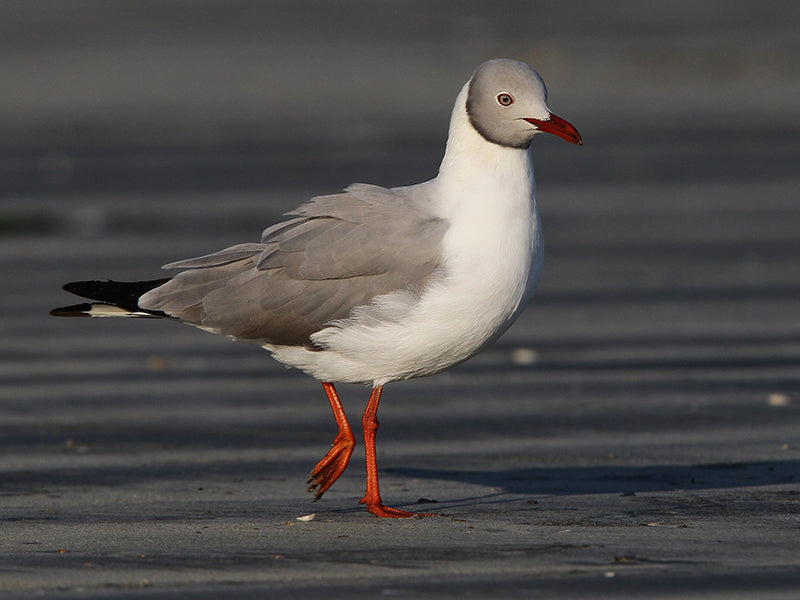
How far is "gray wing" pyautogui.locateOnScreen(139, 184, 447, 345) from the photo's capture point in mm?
7172

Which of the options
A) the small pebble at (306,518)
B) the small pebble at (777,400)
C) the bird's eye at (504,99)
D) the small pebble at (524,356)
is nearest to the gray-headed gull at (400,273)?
the bird's eye at (504,99)

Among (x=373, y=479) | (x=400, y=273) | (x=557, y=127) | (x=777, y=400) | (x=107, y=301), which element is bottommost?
(x=373, y=479)

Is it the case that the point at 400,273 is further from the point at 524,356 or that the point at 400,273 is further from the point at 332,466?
the point at 524,356

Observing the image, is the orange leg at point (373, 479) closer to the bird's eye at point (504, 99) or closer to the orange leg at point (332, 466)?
the orange leg at point (332, 466)

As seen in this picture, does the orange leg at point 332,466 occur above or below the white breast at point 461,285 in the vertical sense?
below

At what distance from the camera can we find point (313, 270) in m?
7.33

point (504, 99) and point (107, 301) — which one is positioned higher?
point (504, 99)

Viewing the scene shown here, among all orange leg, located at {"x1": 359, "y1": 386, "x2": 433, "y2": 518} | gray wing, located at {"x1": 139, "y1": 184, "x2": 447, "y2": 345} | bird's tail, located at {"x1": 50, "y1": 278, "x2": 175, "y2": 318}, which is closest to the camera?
orange leg, located at {"x1": 359, "y1": 386, "x2": 433, "y2": 518}

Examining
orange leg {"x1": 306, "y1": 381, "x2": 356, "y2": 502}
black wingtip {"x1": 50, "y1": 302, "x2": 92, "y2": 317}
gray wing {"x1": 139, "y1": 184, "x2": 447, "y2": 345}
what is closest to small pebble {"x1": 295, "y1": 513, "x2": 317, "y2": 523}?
orange leg {"x1": 306, "y1": 381, "x2": 356, "y2": 502}

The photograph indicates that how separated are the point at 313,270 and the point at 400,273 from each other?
0.45 m

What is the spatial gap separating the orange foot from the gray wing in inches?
21.0

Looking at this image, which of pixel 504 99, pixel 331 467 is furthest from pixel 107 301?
pixel 504 99

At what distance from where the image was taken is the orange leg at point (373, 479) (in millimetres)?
7016

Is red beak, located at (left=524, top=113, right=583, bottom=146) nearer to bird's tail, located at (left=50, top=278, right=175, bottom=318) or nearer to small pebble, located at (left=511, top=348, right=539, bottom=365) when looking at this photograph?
bird's tail, located at (left=50, top=278, right=175, bottom=318)
